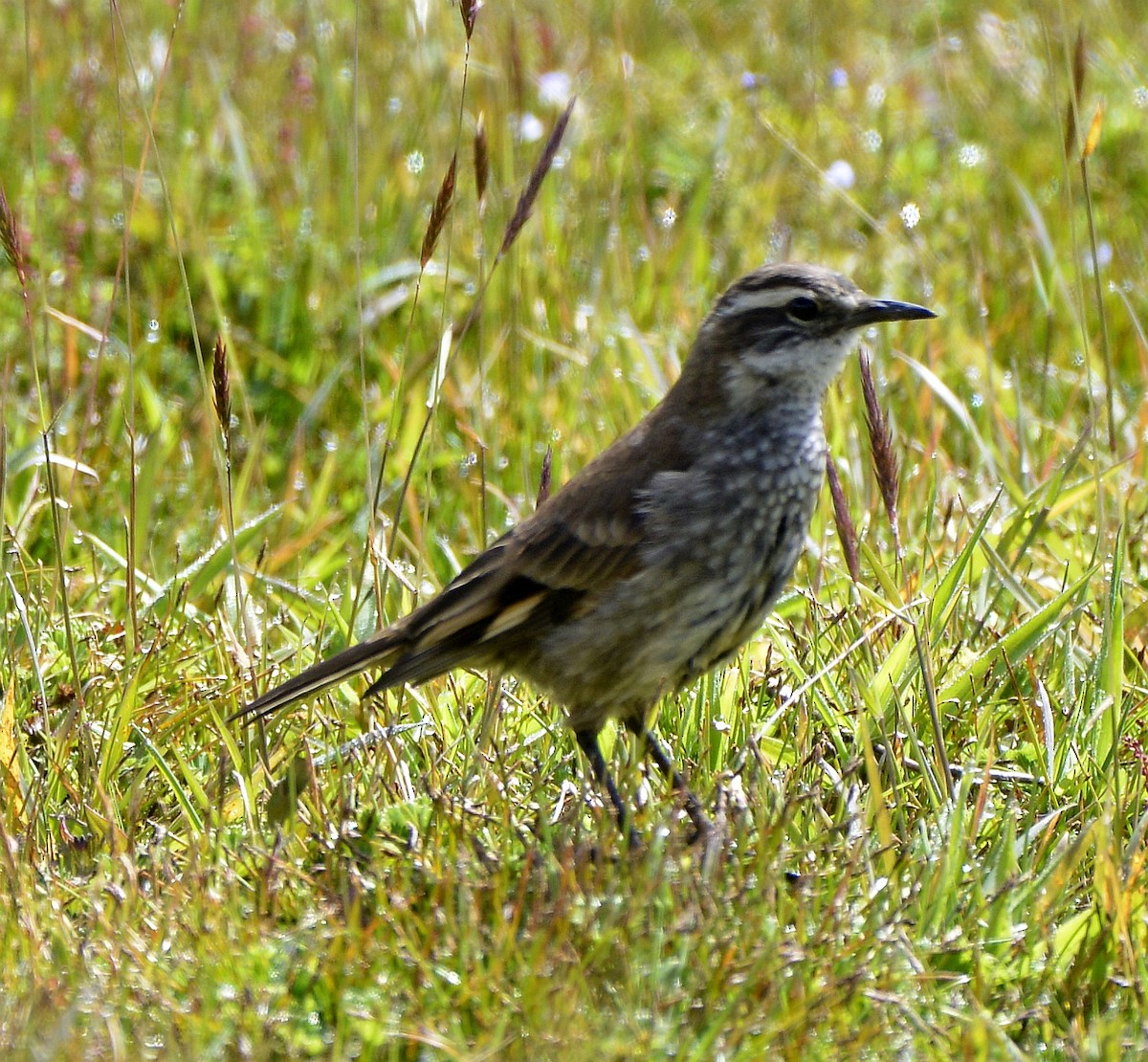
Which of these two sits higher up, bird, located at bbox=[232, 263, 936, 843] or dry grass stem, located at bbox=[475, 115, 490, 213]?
dry grass stem, located at bbox=[475, 115, 490, 213]

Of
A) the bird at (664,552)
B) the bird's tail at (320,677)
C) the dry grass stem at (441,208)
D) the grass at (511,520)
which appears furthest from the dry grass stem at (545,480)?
the dry grass stem at (441,208)

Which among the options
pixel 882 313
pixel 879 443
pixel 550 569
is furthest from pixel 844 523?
pixel 550 569

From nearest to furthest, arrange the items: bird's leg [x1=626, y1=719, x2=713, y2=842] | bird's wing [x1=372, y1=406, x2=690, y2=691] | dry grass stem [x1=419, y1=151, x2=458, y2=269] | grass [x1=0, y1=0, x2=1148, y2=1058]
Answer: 1. grass [x1=0, y1=0, x2=1148, y2=1058]
2. bird's leg [x1=626, y1=719, x2=713, y2=842]
3. dry grass stem [x1=419, y1=151, x2=458, y2=269]
4. bird's wing [x1=372, y1=406, x2=690, y2=691]

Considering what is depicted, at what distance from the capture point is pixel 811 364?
14.8 feet

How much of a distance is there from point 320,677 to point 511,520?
1.75 meters

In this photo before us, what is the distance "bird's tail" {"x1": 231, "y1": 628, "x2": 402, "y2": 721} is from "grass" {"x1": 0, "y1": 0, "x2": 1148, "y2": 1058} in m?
0.13

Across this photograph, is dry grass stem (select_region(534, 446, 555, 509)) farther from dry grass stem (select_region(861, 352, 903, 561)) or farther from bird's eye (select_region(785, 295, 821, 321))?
dry grass stem (select_region(861, 352, 903, 561))

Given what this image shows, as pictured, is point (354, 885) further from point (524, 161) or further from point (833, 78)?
point (833, 78)

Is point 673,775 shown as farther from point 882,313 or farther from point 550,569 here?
point 882,313

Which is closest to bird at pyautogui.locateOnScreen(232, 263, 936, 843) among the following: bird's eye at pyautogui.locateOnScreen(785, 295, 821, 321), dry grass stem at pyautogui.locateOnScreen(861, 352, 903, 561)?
bird's eye at pyautogui.locateOnScreen(785, 295, 821, 321)

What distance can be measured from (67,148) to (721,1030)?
5701mm

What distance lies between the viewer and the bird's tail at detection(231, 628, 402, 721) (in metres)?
4.09

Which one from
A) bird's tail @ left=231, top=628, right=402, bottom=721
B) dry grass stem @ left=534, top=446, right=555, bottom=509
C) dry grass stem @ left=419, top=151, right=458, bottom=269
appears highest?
dry grass stem @ left=419, top=151, right=458, bottom=269

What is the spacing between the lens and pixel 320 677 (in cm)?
412
